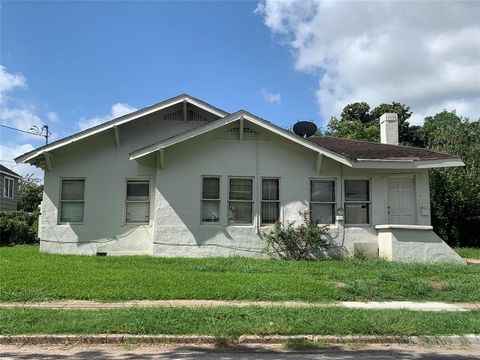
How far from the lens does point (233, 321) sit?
7457 mm

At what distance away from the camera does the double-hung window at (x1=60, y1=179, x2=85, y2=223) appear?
1595 centimetres

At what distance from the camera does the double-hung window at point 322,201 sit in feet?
51.2

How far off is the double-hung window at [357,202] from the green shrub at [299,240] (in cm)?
122

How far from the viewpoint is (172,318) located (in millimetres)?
7516

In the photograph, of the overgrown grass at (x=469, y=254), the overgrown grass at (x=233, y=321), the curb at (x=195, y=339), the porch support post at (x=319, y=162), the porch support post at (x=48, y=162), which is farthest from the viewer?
the overgrown grass at (x=469, y=254)

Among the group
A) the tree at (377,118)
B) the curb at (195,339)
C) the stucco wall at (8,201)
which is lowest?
the curb at (195,339)

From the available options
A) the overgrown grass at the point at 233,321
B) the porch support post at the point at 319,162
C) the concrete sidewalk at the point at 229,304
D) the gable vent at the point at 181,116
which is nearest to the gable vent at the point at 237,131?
the gable vent at the point at 181,116

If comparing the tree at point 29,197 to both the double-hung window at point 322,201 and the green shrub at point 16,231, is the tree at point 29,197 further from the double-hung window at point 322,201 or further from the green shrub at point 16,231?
the double-hung window at point 322,201

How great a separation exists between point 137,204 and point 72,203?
214 cm

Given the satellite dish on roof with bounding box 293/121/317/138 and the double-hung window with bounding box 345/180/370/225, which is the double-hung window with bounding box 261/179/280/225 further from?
the satellite dish on roof with bounding box 293/121/317/138

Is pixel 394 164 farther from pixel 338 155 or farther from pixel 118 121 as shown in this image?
pixel 118 121

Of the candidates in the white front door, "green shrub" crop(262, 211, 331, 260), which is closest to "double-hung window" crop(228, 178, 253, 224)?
"green shrub" crop(262, 211, 331, 260)

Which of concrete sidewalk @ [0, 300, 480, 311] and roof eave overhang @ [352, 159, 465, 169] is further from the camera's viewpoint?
roof eave overhang @ [352, 159, 465, 169]

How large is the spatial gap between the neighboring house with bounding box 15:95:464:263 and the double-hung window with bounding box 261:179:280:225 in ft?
0.11
